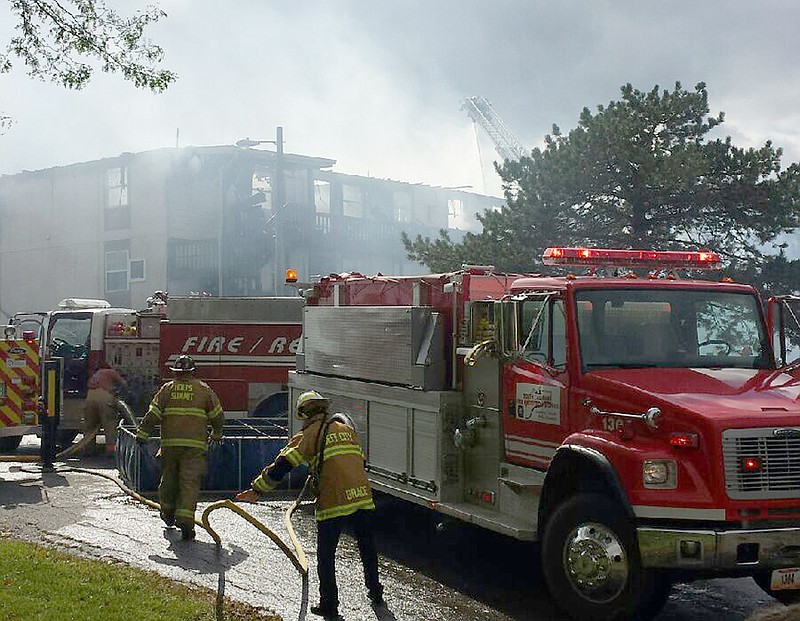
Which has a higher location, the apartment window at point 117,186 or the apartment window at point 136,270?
the apartment window at point 117,186

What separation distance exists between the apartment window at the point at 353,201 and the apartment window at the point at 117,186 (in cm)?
895

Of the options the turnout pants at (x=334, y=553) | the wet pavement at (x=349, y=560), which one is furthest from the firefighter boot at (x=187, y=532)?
the turnout pants at (x=334, y=553)

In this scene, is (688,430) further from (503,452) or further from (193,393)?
(193,393)

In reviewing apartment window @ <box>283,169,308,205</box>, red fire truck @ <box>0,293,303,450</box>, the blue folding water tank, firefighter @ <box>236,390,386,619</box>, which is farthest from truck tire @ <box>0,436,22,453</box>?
apartment window @ <box>283,169,308,205</box>

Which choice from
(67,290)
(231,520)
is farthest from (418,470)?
(67,290)

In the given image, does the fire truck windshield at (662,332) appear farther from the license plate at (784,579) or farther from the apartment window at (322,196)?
the apartment window at (322,196)

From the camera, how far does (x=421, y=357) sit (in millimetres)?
9148

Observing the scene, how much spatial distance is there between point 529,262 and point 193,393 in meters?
11.7

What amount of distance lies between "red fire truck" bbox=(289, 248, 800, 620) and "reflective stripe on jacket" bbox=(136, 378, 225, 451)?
142 centimetres

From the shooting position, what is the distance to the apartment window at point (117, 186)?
40.2 m

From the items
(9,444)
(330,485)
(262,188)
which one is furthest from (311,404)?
(262,188)

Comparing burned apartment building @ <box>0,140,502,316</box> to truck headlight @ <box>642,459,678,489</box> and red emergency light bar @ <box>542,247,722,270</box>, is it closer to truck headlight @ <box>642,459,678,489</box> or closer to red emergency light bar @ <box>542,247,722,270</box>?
red emergency light bar @ <box>542,247,722,270</box>

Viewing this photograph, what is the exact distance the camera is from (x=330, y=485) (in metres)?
7.32

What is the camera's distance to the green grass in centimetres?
661
